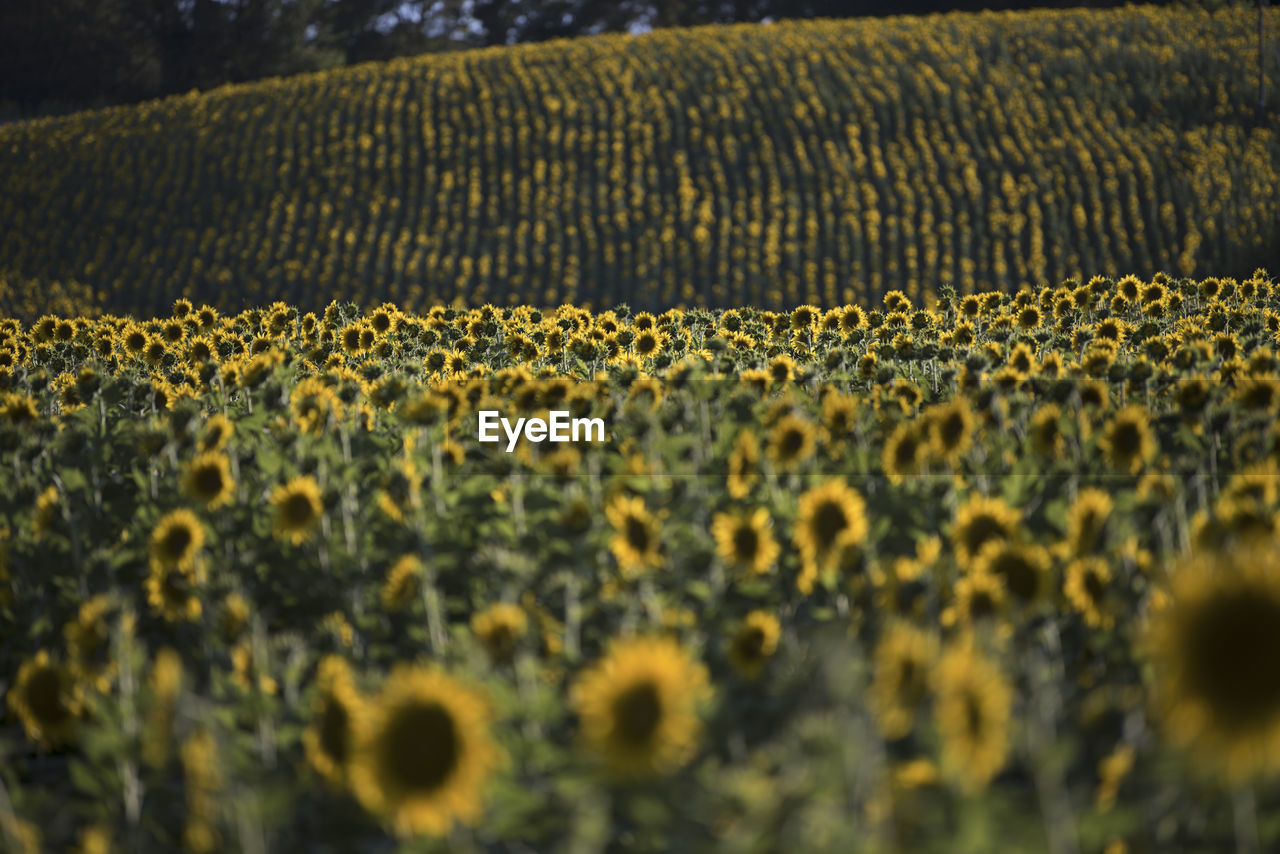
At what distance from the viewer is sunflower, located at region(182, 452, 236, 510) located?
3617 millimetres

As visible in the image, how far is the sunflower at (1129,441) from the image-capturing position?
11.2 feet

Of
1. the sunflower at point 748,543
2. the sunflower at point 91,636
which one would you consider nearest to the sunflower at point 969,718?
the sunflower at point 748,543

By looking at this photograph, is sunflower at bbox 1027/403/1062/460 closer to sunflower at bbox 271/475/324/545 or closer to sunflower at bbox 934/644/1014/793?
sunflower at bbox 934/644/1014/793

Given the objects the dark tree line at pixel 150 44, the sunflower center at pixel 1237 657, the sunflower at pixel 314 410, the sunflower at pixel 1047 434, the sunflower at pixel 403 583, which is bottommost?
the sunflower center at pixel 1237 657

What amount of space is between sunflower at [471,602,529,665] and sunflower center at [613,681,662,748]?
0.51 metres

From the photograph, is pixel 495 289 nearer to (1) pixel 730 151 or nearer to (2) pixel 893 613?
(1) pixel 730 151

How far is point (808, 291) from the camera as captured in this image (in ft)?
61.7

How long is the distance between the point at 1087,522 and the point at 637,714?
163cm

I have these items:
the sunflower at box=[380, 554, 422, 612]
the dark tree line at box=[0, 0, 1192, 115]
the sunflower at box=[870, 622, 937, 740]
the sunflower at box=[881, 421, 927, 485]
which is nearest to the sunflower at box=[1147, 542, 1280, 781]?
the sunflower at box=[870, 622, 937, 740]

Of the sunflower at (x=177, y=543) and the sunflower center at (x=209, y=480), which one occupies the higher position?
the sunflower center at (x=209, y=480)

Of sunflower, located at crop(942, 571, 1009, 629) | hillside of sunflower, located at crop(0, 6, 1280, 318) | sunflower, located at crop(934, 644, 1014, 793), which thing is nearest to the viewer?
sunflower, located at crop(934, 644, 1014, 793)

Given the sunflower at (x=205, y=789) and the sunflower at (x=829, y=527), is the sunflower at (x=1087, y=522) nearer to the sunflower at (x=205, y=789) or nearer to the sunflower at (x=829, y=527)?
the sunflower at (x=829, y=527)

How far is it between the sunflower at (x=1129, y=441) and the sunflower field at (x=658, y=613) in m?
0.01

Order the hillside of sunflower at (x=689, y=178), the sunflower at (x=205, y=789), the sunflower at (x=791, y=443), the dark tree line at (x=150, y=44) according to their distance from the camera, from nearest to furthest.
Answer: the sunflower at (x=205, y=789)
the sunflower at (x=791, y=443)
the hillside of sunflower at (x=689, y=178)
the dark tree line at (x=150, y=44)
